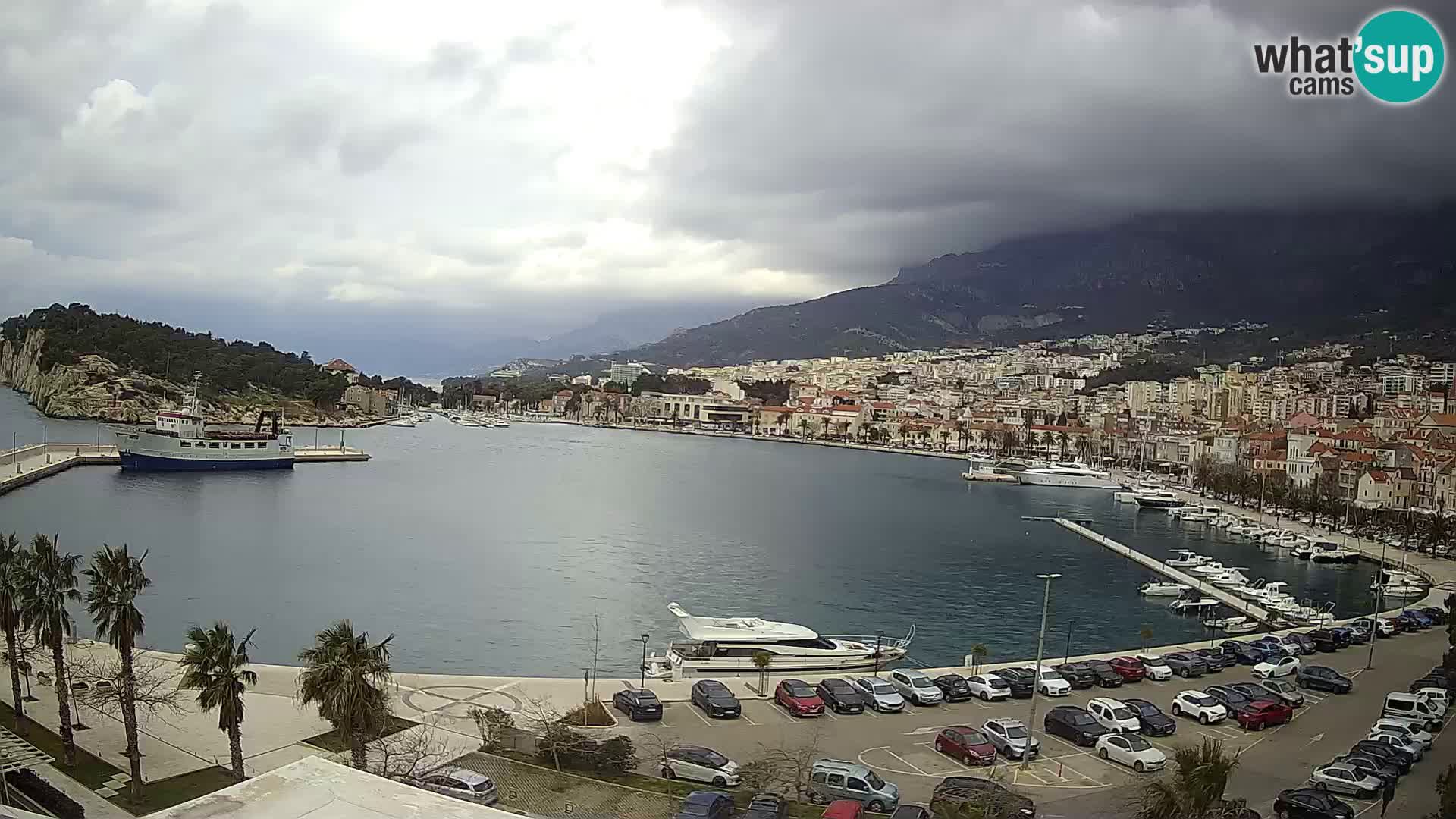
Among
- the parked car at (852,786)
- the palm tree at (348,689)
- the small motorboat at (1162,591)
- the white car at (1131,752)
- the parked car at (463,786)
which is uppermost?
the palm tree at (348,689)

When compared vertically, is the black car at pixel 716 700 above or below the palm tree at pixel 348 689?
below

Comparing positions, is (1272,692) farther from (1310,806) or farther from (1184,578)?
(1184,578)

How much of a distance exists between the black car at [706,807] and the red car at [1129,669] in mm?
7097

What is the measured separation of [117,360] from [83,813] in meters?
61.9

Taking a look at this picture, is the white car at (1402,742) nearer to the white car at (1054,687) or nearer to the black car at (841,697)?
the white car at (1054,687)

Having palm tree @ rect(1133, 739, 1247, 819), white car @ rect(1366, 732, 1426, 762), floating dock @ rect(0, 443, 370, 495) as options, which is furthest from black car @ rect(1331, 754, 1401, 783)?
floating dock @ rect(0, 443, 370, 495)

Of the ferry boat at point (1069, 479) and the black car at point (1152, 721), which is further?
the ferry boat at point (1069, 479)

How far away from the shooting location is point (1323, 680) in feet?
40.2

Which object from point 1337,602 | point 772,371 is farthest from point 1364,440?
point 772,371

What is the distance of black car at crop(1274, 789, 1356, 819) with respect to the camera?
7578mm

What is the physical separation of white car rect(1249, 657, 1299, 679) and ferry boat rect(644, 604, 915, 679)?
191 inches

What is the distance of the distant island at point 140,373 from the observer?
54.8 metres

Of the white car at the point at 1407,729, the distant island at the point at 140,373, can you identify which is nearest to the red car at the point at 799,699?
the white car at the point at 1407,729

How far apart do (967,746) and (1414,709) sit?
5831 millimetres
